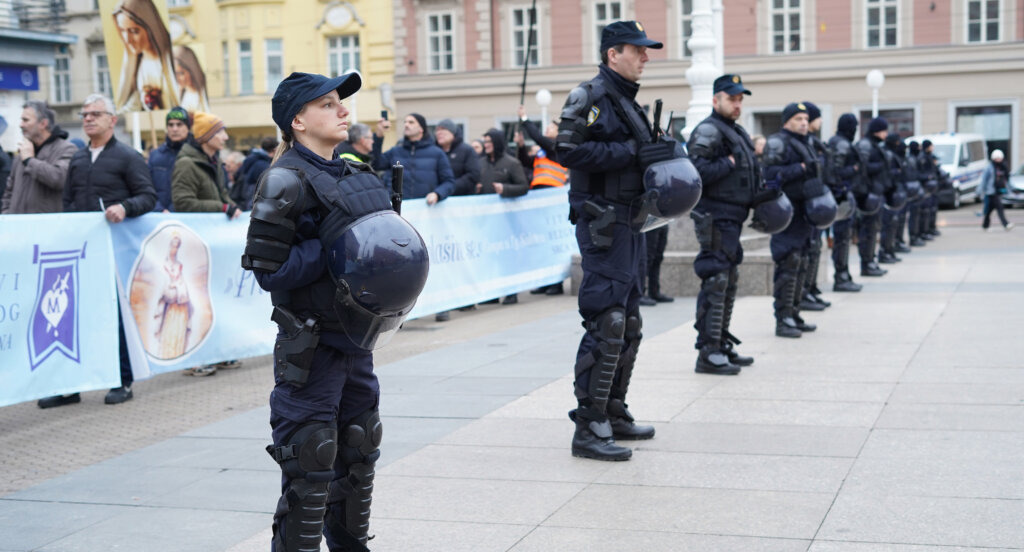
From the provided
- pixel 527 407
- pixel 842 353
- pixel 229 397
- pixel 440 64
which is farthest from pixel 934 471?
pixel 440 64

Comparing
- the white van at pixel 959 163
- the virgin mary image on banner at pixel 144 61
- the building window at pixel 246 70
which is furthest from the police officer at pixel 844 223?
the building window at pixel 246 70

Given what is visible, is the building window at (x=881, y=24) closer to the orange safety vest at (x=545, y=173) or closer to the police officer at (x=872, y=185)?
the police officer at (x=872, y=185)

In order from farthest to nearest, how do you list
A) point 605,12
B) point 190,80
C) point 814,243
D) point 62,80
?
point 62,80
point 605,12
point 190,80
point 814,243

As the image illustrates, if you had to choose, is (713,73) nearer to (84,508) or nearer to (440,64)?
(84,508)

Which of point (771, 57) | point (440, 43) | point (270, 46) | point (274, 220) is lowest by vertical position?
point (274, 220)

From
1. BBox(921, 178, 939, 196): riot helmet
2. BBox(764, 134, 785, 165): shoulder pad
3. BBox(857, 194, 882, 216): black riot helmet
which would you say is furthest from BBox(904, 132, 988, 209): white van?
BBox(764, 134, 785, 165): shoulder pad

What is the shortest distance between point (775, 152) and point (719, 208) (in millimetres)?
2220

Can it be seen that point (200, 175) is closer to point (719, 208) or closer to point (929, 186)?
point (719, 208)

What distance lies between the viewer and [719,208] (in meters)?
8.49

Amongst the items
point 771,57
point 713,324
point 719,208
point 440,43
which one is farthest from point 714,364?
point 440,43

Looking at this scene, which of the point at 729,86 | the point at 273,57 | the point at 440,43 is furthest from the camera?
the point at 273,57

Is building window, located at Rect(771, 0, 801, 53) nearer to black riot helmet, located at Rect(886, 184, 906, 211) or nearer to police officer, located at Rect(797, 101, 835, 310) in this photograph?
black riot helmet, located at Rect(886, 184, 906, 211)

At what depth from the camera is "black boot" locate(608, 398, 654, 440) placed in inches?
255

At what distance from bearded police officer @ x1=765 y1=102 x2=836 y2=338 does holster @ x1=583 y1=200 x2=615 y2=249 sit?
4.47m
